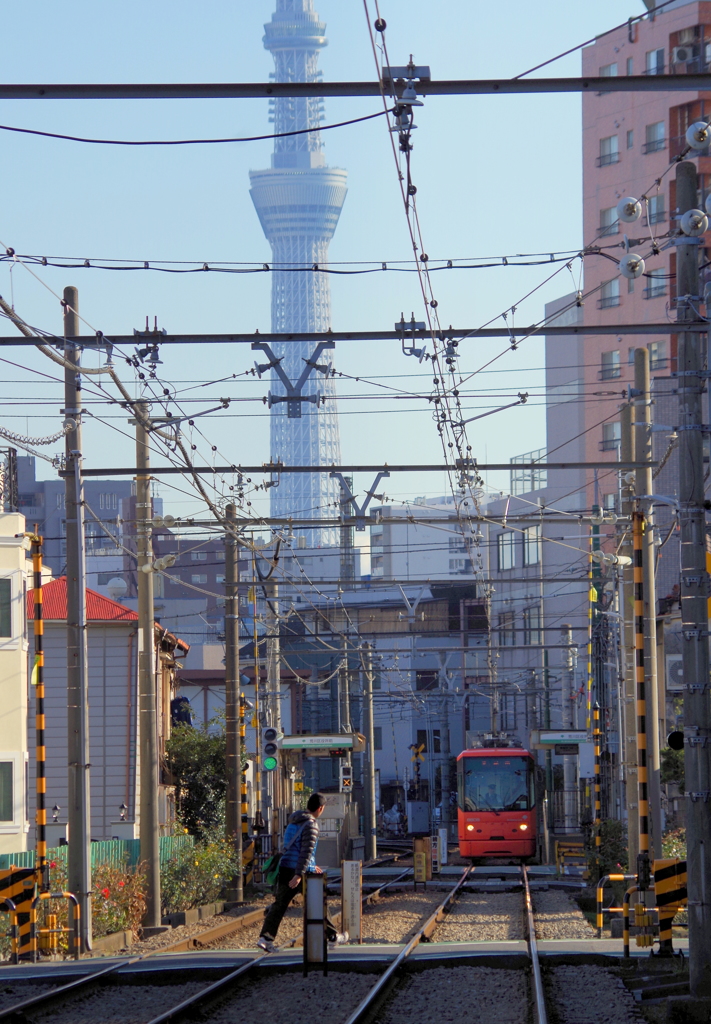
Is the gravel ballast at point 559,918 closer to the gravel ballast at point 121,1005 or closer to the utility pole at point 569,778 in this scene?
the gravel ballast at point 121,1005

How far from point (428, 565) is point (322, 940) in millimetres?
107781

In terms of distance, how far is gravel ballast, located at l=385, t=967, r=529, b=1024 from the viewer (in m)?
12.4

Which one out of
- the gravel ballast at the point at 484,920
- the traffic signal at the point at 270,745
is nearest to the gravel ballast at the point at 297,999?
the gravel ballast at the point at 484,920

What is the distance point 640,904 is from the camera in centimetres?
1784

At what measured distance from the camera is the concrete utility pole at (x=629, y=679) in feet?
75.4

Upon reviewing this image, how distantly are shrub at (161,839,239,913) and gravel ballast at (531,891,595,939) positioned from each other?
5952 millimetres

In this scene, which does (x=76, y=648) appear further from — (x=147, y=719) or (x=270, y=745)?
(x=270, y=745)

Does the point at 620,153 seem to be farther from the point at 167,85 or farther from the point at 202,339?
the point at 167,85

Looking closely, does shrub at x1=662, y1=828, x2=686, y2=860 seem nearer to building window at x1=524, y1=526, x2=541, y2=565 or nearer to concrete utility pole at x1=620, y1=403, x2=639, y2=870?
concrete utility pole at x1=620, y1=403, x2=639, y2=870

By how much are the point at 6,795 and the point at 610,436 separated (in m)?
43.5

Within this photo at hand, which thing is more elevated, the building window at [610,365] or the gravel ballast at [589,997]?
the building window at [610,365]

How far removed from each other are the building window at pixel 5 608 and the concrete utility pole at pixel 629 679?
12809 millimetres

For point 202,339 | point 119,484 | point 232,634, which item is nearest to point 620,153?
point 232,634

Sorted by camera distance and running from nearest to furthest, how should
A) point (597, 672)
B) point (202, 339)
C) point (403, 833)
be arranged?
point (202, 339) → point (597, 672) → point (403, 833)
